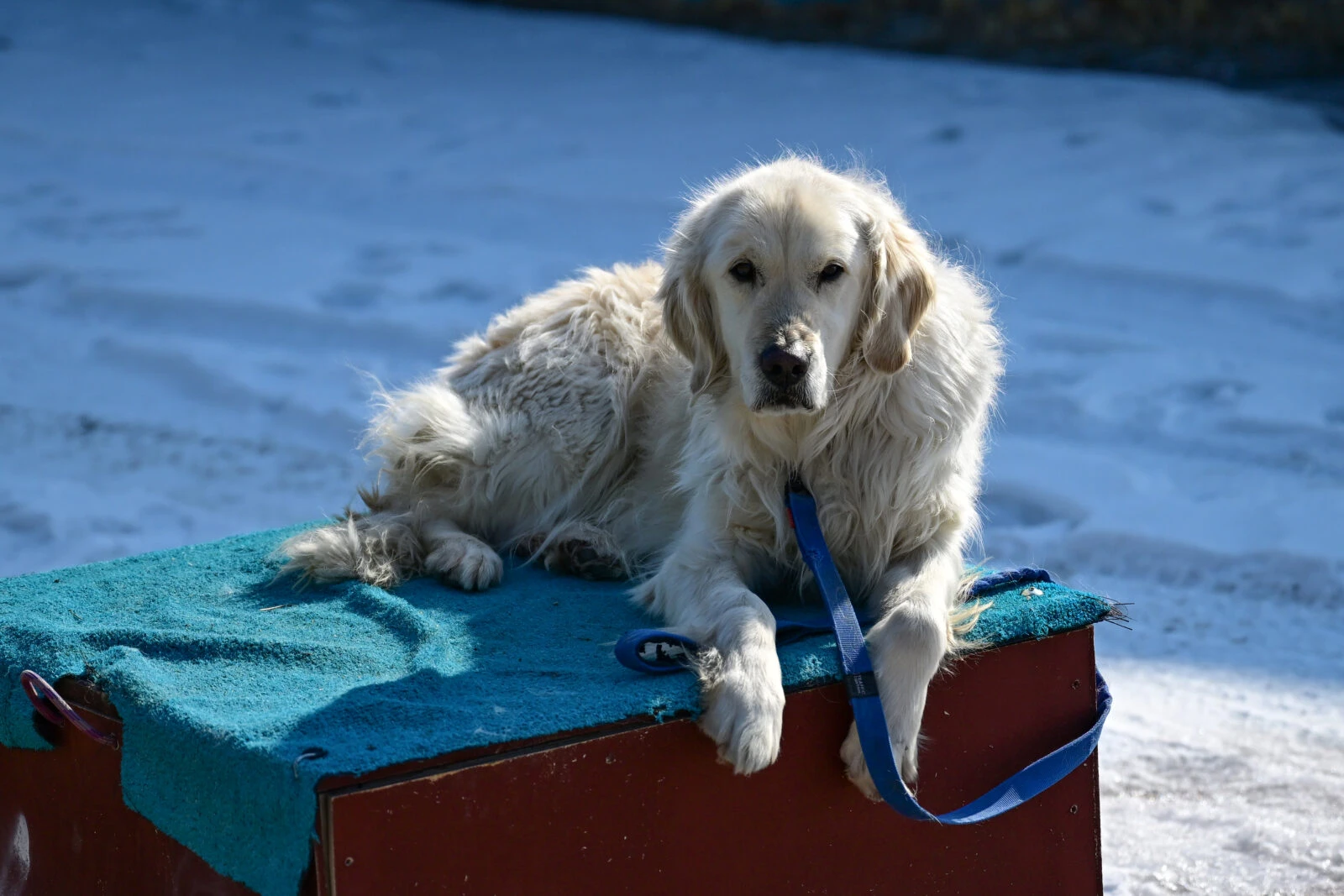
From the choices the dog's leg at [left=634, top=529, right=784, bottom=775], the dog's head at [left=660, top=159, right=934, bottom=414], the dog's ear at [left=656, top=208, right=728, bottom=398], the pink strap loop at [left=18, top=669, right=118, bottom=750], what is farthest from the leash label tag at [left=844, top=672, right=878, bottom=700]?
the pink strap loop at [left=18, top=669, right=118, bottom=750]

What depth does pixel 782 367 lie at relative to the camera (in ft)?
8.41

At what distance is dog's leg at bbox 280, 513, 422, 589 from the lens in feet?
10.3

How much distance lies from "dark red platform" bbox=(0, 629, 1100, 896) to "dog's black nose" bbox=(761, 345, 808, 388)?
0.59m

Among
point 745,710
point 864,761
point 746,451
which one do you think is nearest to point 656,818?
point 745,710

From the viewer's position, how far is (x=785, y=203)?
8.79 feet

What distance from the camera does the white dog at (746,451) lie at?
2.56 meters

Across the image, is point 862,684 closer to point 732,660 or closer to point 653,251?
point 732,660

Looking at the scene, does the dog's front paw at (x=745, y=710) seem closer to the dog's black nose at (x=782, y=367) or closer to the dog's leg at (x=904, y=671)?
the dog's leg at (x=904, y=671)

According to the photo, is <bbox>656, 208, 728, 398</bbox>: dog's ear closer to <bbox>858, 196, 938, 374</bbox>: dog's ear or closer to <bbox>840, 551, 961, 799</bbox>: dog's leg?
<bbox>858, 196, 938, 374</bbox>: dog's ear

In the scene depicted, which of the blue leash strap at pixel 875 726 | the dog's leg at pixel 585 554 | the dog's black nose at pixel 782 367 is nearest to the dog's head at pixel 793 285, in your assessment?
the dog's black nose at pixel 782 367

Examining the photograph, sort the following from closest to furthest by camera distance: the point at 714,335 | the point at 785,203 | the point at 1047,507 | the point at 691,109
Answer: the point at 785,203, the point at 714,335, the point at 1047,507, the point at 691,109

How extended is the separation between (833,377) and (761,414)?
0.57 ft

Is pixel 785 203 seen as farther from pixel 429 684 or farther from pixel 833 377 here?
pixel 429 684

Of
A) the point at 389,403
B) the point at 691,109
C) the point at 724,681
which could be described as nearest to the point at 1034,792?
the point at 724,681
